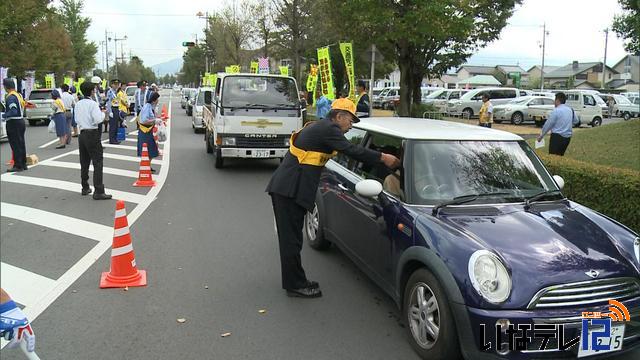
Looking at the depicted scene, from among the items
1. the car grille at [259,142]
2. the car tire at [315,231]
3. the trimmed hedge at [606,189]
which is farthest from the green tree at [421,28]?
the car tire at [315,231]

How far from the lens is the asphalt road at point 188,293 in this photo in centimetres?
383

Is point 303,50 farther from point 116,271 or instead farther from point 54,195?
point 116,271

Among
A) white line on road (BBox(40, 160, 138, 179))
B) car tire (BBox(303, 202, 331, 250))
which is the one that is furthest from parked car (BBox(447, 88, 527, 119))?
car tire (BBox(303, 202, 331, 250))

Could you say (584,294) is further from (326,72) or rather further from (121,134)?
(121,134)

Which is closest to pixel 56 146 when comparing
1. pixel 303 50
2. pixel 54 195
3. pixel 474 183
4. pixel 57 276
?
pixel 54 195

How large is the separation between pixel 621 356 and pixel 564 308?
974 millimetres

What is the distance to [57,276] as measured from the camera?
5.17 metres

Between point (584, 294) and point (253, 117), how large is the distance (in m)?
8.74

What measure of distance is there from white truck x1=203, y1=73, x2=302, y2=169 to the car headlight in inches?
323

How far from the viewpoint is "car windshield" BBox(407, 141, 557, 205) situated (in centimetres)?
420

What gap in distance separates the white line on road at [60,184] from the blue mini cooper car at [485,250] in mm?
4981

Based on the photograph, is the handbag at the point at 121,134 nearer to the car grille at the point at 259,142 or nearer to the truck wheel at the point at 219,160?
the truck wheel at the point at 219,160

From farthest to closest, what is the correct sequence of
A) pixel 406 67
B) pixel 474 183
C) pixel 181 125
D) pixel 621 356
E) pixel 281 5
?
pixel 281 5 → pixel 181 125 → pixel 406 67 → pixel 474 183 → pixel 621 356

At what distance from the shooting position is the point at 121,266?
16.5ft
